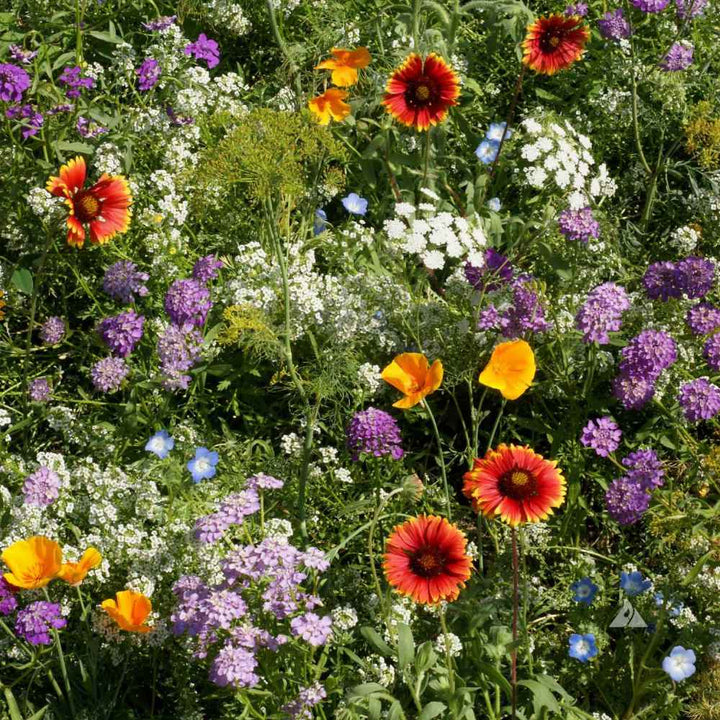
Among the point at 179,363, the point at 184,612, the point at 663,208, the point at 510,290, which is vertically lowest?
the point at 184,612

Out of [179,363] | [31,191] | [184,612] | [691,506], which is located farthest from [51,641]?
[691,506]

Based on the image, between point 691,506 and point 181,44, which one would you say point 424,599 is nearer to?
point 691,506

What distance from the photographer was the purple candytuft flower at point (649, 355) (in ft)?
10.9

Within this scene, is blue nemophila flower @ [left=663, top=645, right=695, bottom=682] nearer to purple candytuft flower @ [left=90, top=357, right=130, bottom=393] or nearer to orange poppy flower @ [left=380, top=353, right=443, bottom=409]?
orange poppy flower @ [left=380, top=353, right=443, bottom=409]

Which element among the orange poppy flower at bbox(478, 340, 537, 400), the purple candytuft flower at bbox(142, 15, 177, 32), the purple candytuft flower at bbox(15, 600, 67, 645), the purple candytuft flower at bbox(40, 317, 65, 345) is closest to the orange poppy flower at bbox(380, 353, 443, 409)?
the orange poppy flower at bbox(478, 340, 537, 400)

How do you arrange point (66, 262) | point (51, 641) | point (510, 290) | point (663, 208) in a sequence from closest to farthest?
point (51, 641) → point (510, 290) → point (66, 262) → point (663, 208)

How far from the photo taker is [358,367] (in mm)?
3639

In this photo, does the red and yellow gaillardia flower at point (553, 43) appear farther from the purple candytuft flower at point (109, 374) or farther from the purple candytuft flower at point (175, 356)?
the purple candytuft flower at point (109, 374)

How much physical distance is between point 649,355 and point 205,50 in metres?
2.26

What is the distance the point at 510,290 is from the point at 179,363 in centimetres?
113

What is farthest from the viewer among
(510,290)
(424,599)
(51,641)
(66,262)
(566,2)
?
(566,2)

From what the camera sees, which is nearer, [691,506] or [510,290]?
[691,506]

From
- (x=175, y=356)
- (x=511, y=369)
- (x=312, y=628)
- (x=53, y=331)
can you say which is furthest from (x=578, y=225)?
(x=53, y=331)

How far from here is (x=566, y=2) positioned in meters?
4.63
